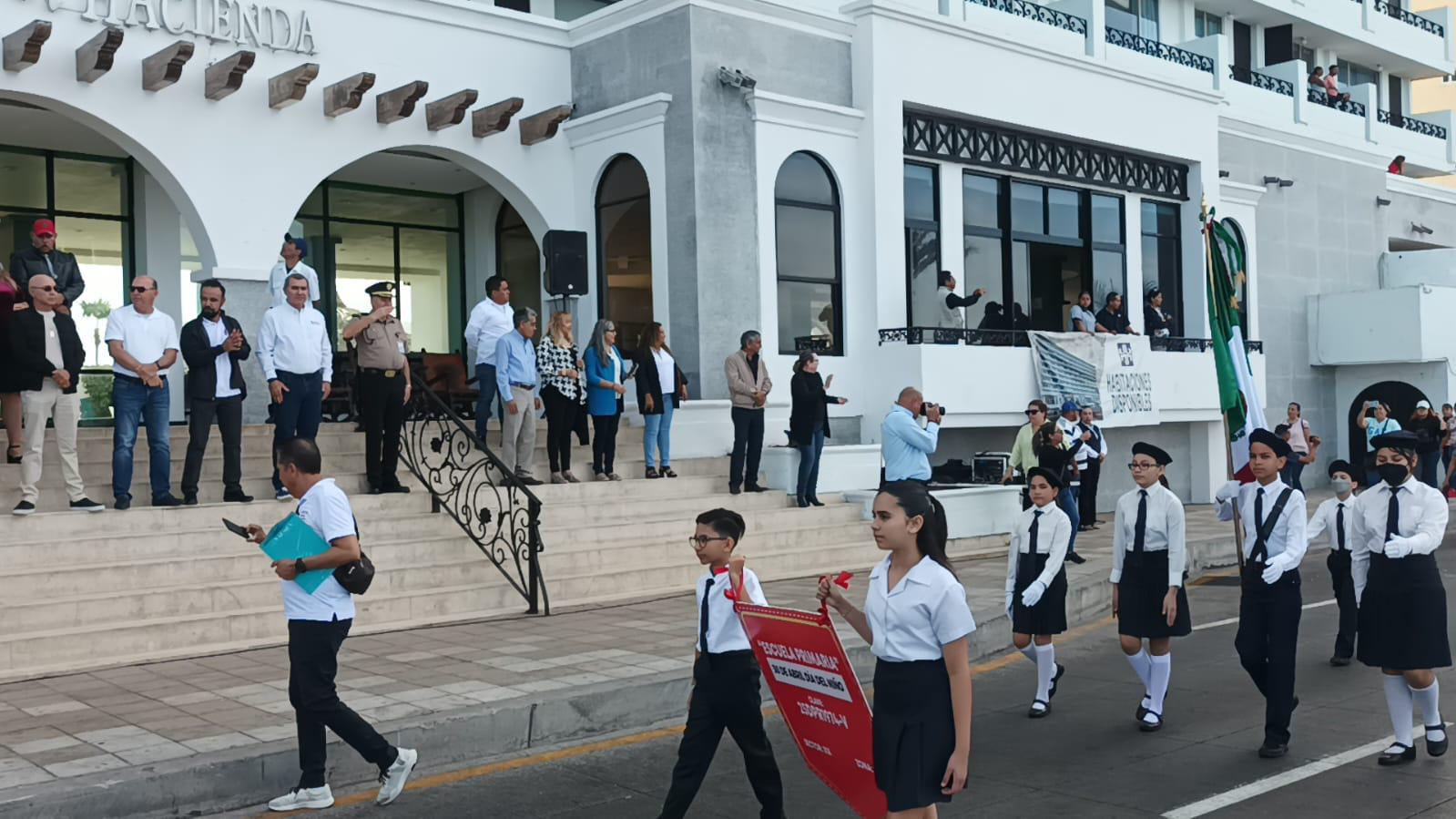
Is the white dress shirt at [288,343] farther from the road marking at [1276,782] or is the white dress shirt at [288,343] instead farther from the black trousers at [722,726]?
the road marking at [1276,782]

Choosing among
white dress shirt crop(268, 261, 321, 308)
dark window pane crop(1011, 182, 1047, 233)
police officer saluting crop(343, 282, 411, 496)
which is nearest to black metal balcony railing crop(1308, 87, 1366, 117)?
dark window pane crop(1011, 182, 1047, 233)

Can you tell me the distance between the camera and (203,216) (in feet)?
51.0

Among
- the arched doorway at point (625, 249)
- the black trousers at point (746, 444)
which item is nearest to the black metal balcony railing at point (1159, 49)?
the arched doorway at point (625, 249)

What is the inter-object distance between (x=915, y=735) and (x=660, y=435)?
1106 cm

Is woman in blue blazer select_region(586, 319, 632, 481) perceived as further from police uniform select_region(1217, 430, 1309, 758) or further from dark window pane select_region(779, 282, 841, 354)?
police uniform select_region(1217, 430, 1309, 758)

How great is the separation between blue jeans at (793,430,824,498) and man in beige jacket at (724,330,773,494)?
1.73ft

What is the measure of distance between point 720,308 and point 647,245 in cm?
149

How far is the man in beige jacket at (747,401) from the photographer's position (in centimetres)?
1542

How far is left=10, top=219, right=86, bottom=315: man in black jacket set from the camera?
12289mm

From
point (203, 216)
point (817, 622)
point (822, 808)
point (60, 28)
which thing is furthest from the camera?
point (203, 216)

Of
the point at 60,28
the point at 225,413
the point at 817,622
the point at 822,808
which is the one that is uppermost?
the point at 60,28

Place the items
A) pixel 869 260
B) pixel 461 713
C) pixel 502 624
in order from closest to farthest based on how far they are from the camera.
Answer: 1. pixel 461 713
2. pixel 502 624
3. pixel 869 260

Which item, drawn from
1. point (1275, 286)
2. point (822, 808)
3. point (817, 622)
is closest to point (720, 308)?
point (822, 808)

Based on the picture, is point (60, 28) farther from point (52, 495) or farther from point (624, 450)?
point (624, 450)
